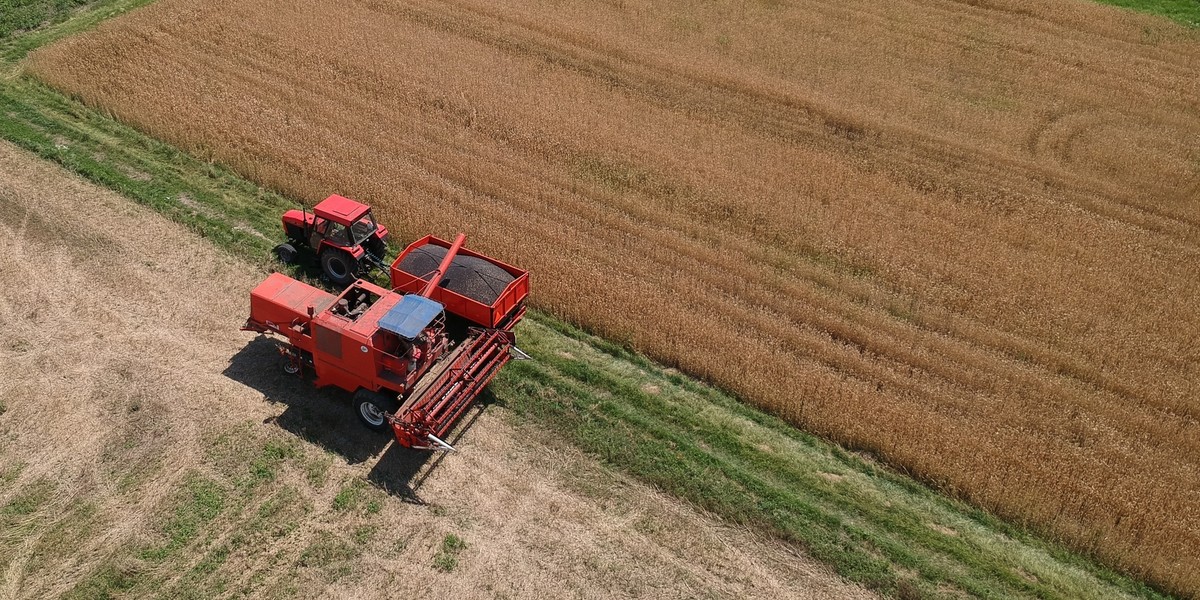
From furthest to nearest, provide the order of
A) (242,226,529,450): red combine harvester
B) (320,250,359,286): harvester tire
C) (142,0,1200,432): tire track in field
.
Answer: (320,250,359,286): harvester tire
(142,0,1200,432): tire track in field
(242,226,529,450): red combine harvester

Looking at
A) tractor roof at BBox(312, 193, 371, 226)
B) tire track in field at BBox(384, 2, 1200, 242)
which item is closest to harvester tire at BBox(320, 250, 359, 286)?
tractor roof at BBox(312, 193, 371, 226)

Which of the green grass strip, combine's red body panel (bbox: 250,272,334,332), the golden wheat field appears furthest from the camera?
the green grass strip

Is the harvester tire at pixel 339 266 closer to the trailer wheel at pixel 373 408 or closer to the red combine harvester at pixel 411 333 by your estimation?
the red combine harvester at pixel 411 333

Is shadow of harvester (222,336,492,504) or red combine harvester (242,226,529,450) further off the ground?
red combine harvester (242,226,529,450)

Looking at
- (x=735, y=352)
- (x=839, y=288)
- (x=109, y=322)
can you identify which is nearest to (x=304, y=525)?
(x=109, y=322)

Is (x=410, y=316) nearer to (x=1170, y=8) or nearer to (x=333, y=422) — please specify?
(x=333, y=422)

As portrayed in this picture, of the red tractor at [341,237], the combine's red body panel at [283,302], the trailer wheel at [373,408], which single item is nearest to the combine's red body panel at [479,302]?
the combine's red body panel at [283,302]

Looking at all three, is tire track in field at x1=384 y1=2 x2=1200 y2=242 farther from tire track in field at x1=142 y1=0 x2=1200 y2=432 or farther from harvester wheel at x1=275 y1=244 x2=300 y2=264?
harvester wheel at x1=275 y1=244 x2=300 y2=264
